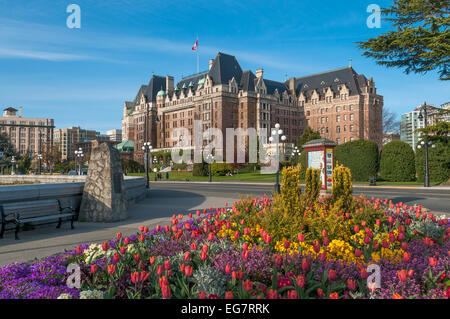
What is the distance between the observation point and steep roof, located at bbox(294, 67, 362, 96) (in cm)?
9350

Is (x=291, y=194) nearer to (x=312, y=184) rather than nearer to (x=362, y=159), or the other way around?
(x=312, y=184)

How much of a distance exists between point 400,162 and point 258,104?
175 ft

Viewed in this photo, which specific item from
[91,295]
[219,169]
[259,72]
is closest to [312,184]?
[91,295]

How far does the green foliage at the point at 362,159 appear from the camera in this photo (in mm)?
39188

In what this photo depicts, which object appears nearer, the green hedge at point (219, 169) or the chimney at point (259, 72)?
the green hedge at point (219, 169)

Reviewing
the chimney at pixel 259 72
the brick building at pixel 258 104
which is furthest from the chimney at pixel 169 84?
the chimney at pixel 259 72

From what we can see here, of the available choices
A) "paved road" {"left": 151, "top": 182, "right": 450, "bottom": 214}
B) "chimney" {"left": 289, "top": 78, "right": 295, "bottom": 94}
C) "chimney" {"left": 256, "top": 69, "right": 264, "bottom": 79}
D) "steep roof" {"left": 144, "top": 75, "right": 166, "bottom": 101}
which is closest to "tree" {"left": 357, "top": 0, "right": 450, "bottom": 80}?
"paved road" {"left": 151, "top": 182, "right": 450, "bottom": 214}

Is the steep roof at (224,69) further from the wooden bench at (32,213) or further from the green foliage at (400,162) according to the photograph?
the wooden bench at (32,213)

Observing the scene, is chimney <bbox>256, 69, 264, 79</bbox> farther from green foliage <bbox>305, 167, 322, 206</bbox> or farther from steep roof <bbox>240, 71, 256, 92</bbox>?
green foliage <bbox>305, 167, 322, 206</bbox>

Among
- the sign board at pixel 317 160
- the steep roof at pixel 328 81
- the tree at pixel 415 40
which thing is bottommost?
the sign board at pixel 317 160

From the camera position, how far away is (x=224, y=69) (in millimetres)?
86812

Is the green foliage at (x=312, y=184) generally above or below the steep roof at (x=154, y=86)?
below

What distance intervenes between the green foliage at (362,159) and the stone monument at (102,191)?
32.4 meters

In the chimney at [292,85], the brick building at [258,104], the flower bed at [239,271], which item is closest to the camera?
the flower bed at [239,271]
